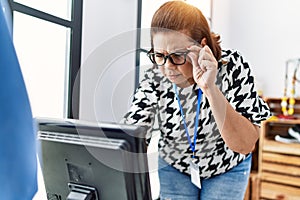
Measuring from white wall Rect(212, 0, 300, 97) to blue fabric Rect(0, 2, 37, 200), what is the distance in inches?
111

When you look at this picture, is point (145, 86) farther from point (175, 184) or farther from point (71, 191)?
point (71, 191)

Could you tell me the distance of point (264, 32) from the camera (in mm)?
2984

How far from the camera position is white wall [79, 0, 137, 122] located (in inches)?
42.6

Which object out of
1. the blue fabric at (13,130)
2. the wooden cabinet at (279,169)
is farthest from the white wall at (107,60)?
the wooden cabinet at (279,169)

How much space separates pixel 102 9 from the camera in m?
1.57

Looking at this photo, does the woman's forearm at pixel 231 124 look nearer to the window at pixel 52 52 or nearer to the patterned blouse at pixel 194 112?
the patterned blouse at pixel 194 112

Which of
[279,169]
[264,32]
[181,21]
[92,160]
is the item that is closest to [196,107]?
[181,21]

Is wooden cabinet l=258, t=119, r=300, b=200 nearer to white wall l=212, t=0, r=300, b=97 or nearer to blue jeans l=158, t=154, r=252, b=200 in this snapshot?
white wall l=212, t=0, r=300, b=97

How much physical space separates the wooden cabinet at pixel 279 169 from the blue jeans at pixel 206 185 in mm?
1429

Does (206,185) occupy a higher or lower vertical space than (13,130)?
lower

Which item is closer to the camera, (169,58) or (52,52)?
(169,58)

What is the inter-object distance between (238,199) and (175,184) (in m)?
0.24

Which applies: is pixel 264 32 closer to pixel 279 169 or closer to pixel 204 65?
pixel 279 169

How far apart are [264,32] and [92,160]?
2.79 metres
